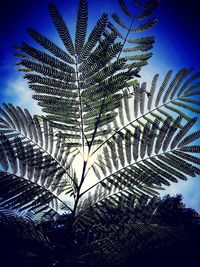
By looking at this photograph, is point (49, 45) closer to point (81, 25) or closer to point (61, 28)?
point (61, 28)

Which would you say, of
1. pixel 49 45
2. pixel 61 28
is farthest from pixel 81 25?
pixel 49 45

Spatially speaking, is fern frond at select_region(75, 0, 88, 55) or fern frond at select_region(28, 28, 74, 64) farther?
fern frond at select_region(28, 28, 74, 64)

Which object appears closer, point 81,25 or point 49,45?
point 81,25

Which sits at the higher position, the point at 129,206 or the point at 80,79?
the point at 80,79

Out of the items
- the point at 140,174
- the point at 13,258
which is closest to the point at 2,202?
the point at 13,258

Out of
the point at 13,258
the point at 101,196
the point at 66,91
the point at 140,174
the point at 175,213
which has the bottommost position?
the point at 13,258

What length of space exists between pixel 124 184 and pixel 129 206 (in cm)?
19

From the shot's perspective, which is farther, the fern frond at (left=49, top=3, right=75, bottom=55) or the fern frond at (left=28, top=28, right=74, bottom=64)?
the fern frond at (left=28, top=28, right=74, bottom=64)

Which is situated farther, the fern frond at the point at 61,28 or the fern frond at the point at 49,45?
the fern frond at the point at 49,45

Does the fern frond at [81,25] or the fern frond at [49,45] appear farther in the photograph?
the fern frond at [49,45]

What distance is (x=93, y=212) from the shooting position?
221cm

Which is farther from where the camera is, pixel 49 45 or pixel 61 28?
pixel 49 45

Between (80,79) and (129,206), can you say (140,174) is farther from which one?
(80,79)

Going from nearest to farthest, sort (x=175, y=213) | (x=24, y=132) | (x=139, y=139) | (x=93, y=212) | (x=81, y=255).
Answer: (x=81, y=255) < (x=175, y=213) < (x=93, y=212) < (x=139, y=139) < (x=24, y=132)
